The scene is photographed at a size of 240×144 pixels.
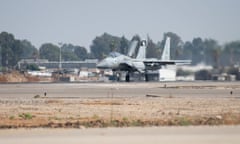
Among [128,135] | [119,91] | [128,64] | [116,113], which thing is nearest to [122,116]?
[116,113]

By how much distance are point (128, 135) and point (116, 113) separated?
330 inches

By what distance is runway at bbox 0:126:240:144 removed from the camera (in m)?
18.9

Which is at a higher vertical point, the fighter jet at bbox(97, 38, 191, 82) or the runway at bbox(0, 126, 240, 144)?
the fighter jet at bbox(97, 38, 191, 82)

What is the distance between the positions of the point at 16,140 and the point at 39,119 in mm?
7082

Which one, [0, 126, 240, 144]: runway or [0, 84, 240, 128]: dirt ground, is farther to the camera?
[0, 84, 240, 128]: dirt ground

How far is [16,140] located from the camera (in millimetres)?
19328

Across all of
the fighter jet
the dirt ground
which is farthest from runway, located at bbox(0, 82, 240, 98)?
the fighter jet

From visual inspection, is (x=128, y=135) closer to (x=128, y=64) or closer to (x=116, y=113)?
(x=116, y=113)

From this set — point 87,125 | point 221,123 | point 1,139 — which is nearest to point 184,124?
point 221,123

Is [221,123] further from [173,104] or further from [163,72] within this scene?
[163,72]

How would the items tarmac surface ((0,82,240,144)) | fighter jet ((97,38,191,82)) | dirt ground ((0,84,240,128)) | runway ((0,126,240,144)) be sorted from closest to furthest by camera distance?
runway ((0,126,240,144)), tarmac surface ((0,82,240,144)), dirt ground ((0,84,240,128)), fighter jet ((97,38,191,82))

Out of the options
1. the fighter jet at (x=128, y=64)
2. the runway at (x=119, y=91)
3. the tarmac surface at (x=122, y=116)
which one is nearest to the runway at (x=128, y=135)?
the tarmac surface at (x=122, y=116)

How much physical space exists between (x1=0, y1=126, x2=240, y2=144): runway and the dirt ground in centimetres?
142

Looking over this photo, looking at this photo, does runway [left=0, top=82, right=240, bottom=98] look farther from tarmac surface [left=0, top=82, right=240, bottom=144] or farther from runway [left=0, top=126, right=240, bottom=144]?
runway [left=0, top=126, right=240, bottom=144]
